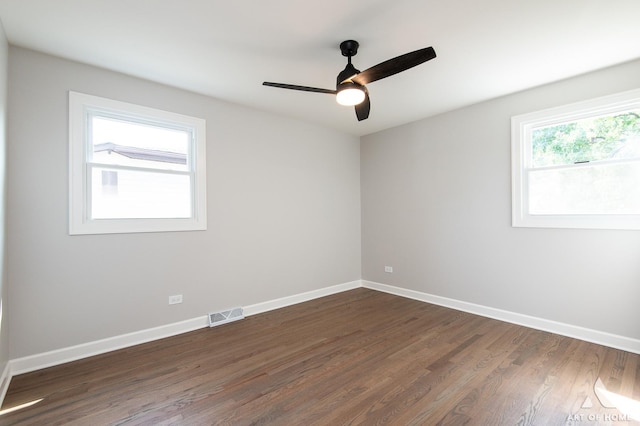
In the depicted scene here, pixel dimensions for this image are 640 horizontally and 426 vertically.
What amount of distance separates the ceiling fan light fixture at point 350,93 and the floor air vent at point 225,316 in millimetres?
2769

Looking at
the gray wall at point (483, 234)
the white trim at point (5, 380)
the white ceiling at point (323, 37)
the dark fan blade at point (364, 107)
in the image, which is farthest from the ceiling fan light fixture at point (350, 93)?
the white trim at point (5, 380)

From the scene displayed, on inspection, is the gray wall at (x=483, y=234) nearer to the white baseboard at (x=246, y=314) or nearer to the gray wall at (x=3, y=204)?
the white baseboard at (x=246, y=314)

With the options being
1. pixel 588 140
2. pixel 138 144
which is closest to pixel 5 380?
pixel 138 144

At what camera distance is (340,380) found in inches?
90.5

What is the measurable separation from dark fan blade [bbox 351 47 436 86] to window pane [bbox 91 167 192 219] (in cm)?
229

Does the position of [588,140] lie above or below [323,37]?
below

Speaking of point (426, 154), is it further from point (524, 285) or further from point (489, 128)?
point (524, 285)

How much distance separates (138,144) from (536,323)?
15.7 ft

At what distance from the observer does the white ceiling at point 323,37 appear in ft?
6.64

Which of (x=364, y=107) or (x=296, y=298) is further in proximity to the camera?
(x=296, y=298)

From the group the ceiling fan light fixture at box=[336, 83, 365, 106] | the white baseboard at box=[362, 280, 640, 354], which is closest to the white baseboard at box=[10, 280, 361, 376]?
the white baseboard at box=[362, 280, 640, 354]

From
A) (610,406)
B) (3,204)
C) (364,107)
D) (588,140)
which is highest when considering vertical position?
(364,107)

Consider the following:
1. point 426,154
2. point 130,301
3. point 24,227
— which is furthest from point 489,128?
point 24,227

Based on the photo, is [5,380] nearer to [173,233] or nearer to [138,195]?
[173,233]
